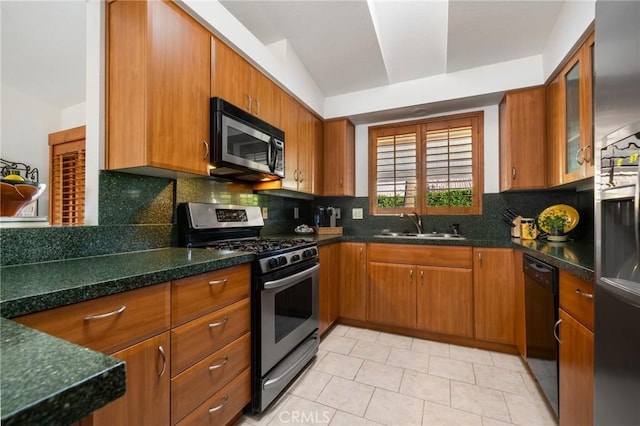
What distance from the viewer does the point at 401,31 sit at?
2164mm

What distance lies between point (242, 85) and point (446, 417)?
2.41 m

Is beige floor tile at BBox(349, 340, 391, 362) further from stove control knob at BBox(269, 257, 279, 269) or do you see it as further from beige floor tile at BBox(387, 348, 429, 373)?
stove control knob at BBox(269, 257, 279, 269)

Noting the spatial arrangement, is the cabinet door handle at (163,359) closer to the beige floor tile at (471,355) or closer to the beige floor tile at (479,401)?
the beige floor tile at (479,401)

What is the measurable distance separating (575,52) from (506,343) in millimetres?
2136

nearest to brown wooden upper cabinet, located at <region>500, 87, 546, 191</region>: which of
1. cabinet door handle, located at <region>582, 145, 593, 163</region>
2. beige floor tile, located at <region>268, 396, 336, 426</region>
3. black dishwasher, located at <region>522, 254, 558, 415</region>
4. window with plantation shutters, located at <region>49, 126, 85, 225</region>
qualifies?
cabinet door handle, located at <region>582, 145, 593, 163</region>

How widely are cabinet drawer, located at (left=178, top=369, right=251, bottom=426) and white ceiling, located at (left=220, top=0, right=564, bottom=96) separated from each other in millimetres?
2344

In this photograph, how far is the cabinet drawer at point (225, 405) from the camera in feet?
3.98

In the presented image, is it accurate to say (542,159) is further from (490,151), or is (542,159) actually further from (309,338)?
(309,338)

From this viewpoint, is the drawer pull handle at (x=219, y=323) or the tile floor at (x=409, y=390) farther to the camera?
the tile floor at (x=409, y=390)

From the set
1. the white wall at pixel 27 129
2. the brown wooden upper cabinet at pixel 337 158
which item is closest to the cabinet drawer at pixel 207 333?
the brown wooden upper cabinet at pixel 337 158

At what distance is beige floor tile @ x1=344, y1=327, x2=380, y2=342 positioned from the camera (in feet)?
8.27

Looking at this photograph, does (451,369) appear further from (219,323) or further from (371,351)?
(219,323)

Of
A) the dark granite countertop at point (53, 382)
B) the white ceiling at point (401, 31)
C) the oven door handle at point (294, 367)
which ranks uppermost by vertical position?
the white ceiling at point (401, 31)

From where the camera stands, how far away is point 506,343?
2227 millimetres
